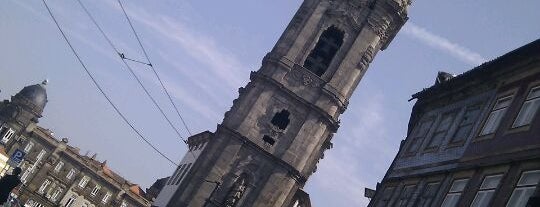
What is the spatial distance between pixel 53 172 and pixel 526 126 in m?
69.3

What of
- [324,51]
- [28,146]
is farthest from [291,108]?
[28,146]

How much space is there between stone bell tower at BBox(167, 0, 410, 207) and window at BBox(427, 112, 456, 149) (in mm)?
12673

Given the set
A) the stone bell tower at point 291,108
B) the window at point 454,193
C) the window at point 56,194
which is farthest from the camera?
the window at point 56,194

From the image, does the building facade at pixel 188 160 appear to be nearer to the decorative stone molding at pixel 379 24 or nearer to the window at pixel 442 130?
the decorative stone molding at pixel 379 24

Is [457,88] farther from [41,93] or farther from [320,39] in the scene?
[41,93]

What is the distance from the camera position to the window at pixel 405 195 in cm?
1900

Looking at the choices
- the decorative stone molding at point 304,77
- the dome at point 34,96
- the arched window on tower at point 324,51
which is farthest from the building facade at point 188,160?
the dome at point 34,96

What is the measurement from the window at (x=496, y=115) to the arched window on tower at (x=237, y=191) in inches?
670

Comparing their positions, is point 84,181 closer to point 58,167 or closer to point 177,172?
point 58,167

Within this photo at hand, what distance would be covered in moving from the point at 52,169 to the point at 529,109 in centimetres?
6899

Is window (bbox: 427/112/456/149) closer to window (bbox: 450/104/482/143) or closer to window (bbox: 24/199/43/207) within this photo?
window (bbox: 450/104/482/143)

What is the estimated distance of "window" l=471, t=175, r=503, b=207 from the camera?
1433 centimetres

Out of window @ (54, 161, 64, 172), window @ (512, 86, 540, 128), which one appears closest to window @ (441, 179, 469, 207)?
window @ (512, 86, 540, 128)

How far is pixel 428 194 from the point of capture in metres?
17.7
